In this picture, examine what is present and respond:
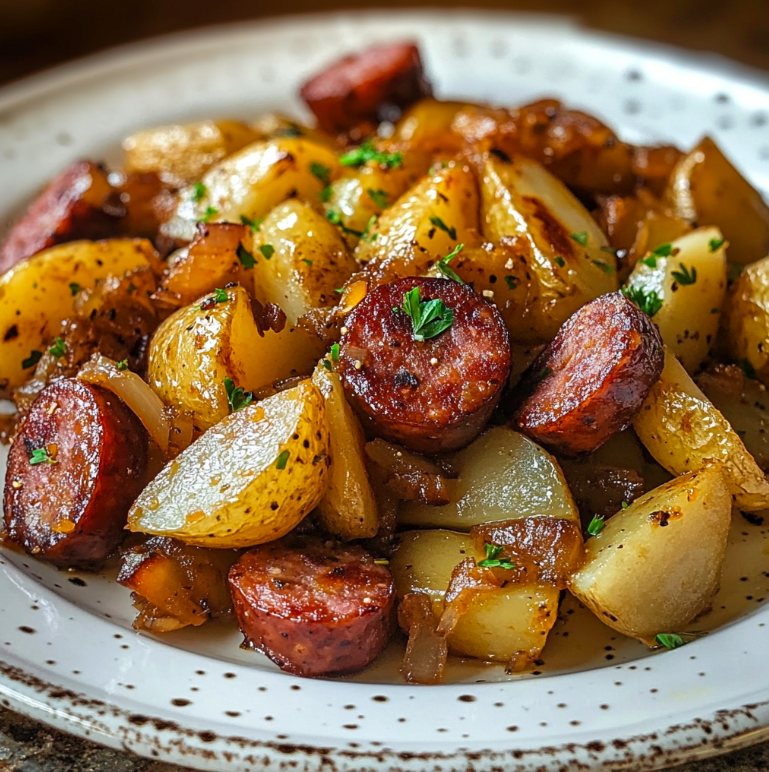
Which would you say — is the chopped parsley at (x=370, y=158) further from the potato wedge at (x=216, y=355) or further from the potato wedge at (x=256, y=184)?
the potato wedge at (x=216, y=355)

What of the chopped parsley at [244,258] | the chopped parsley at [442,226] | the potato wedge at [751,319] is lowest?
the potato wedge at [751,319]

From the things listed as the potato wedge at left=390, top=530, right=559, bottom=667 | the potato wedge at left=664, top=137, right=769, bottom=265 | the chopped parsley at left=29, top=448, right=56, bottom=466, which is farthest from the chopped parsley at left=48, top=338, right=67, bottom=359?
the potato wedge at left=664, top=137, right=769, bottom=265

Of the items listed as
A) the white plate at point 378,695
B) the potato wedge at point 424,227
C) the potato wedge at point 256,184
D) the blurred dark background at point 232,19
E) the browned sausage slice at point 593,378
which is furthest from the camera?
the blurred dark background at point 232,19

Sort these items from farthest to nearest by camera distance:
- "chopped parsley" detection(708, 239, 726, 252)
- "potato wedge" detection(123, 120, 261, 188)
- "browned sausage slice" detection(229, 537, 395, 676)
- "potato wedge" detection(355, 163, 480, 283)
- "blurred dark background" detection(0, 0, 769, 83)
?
"blurred dark background" detection(0, 0, 769, 83) < "potato wedge" detection(123, 120, 261, 188) < "chopped parsley" detection(708, 239, 726, 252) < "potato wedge" detection(355, 163, 480, 283) < "browned sausage slice" detection(229, 537, 395, 676)

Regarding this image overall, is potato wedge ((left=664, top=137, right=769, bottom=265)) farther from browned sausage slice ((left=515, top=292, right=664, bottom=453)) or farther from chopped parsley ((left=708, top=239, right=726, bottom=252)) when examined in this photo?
browned sausage slice ((left=515, top=292, right=664, bottom=453))

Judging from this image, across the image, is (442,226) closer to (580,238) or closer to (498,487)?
(580,238)

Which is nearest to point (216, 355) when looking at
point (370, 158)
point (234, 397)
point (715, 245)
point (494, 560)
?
point (234, 397)

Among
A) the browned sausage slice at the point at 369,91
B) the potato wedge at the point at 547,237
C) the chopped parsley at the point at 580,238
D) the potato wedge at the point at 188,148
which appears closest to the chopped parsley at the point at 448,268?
the potato wedge at the point at 547,237
